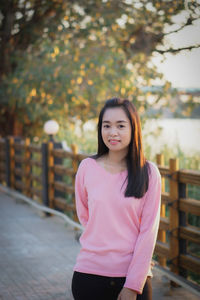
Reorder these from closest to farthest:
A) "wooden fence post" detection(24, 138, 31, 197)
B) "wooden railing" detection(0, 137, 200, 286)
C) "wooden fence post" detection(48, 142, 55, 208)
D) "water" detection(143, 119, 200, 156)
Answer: "wooden railing" detection(0, 137, 200, 286) → "wooden fence post" detection(48, 142, 55, 208) → "water" detection(143, 119, 200, 156) → "wooden fence post" detection(24, 138, 31, 197)

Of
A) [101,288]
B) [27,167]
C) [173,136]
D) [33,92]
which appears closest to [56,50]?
[33,92]

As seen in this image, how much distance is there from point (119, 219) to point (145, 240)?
0.46ft

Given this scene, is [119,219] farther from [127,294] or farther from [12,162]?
[12,162]

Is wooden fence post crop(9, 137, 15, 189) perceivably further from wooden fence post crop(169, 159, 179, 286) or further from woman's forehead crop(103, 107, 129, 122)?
woman's forehead crop(103, 107, 129, 122)

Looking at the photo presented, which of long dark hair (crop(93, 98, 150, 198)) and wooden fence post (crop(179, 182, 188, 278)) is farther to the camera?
wooden fence post (crop(179, 182, 188, 278))

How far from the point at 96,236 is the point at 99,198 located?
0.17 metres

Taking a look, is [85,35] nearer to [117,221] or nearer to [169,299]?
[169,299]

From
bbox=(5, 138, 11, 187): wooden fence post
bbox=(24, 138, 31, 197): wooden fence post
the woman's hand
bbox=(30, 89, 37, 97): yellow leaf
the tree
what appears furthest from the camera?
bbox=(30, 89, 37, 97): yellow leaf

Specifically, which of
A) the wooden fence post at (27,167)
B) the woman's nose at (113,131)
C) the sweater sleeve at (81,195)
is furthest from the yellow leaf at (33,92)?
the woman's nose at (113,131)

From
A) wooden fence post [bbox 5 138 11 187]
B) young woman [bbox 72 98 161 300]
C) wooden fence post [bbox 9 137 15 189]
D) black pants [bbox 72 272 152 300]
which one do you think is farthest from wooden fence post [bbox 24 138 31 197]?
black pants [bbox 72 272 152 300]

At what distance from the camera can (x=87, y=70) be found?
8.71 m

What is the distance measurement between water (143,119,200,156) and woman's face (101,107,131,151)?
5.01 metres

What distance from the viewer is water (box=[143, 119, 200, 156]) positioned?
7.00 meters

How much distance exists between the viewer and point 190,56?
4.73 metres
